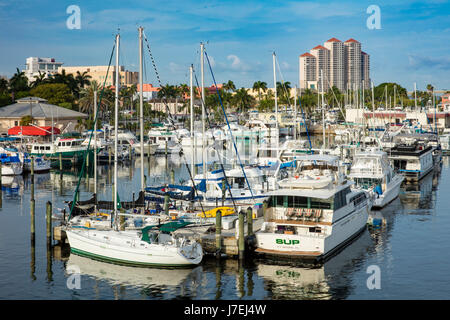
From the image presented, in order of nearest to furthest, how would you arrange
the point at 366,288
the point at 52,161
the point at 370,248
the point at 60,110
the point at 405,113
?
the point at 366,288 < the point at 370,248 < the point at 52,161 < the point at 60,110 < the point at 405,113

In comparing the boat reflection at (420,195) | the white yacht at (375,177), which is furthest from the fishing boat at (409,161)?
the white yacht at (375,177)

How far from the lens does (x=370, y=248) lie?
35031 mm

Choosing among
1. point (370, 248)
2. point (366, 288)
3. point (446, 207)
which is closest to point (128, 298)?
point (366, 288)

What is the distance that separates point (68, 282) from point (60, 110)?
8338cm

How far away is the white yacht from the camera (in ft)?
154

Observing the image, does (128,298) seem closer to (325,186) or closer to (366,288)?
(366,288)

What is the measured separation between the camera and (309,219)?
31859 millimetres

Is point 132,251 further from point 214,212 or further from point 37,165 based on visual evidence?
point 37,165

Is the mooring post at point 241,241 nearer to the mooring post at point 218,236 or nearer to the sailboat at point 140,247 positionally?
the mooring post at point 218,236

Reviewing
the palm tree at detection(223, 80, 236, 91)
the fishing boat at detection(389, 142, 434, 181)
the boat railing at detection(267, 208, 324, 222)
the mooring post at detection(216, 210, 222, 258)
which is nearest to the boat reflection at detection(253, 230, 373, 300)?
the mooring post at detection(216, 210, 222, 258)

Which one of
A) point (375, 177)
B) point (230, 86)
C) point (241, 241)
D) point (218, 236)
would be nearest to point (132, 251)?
point (218, 236)

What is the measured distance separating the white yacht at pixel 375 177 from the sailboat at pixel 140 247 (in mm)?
20699

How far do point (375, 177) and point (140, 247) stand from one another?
966 inches

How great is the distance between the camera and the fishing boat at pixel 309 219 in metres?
30.3
